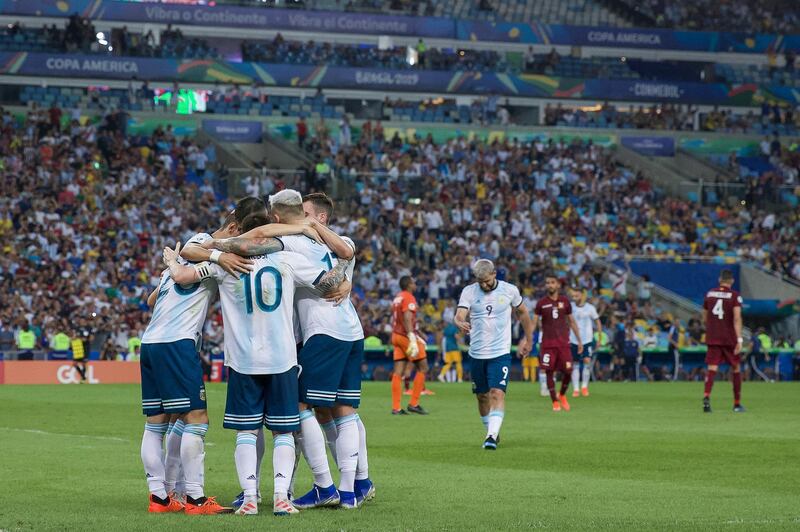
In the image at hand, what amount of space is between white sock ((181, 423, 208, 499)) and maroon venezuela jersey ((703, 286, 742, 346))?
15.6 m

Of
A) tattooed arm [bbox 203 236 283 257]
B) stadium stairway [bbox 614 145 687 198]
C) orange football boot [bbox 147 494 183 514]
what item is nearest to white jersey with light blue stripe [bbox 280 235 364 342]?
tattooed arm [bbox 203 236 283 257]

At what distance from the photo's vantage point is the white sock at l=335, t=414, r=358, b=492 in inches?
443

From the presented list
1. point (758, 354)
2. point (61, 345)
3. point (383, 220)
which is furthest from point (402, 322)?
point (383, 220)

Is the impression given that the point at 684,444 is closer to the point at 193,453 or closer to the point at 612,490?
the point at 612,490

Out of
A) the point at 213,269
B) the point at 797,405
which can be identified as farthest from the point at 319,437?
the point at 797,405

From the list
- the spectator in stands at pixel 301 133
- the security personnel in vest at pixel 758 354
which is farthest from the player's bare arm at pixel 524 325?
the spectator in stands at pixel 301 133

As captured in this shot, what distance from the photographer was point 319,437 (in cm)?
1101

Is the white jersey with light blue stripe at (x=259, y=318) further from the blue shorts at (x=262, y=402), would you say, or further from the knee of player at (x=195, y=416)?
the knee of player at (x=195, y=416)

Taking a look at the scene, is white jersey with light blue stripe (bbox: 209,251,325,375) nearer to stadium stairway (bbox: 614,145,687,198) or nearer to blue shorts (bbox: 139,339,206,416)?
blue shorts (bbox: 139,339,206,416)

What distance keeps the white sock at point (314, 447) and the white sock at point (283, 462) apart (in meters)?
0.25

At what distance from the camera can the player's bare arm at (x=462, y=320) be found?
18484 mm

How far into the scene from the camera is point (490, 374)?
1786cm

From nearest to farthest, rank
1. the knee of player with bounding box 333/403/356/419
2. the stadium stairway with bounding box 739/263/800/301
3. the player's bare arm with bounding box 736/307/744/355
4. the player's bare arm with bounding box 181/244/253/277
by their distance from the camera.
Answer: the player's bare arm with bounding box 181/244/253/277
the knee of player with bounding box 333/403/356/419
the player's bare arm with bounding box 736/307/744/355
the stadium stairway with bounding box 739/263/800/301

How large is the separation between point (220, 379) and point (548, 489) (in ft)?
93.0
